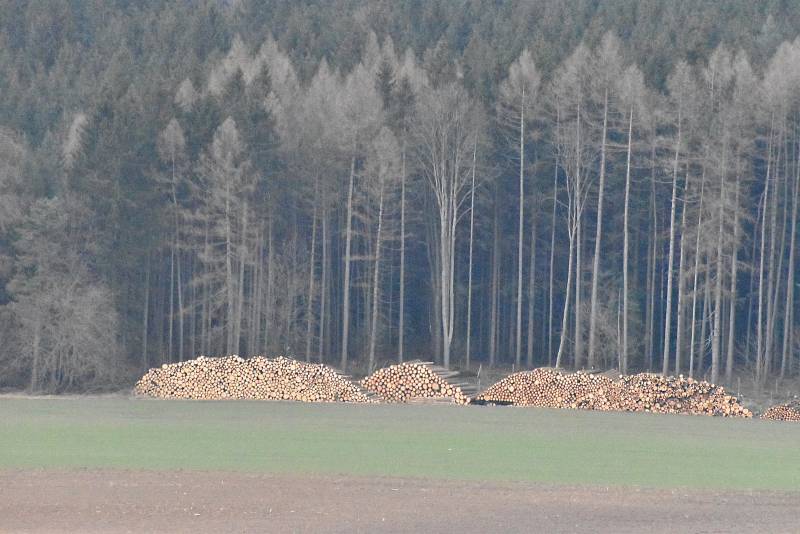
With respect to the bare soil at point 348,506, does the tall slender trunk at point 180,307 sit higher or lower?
higher

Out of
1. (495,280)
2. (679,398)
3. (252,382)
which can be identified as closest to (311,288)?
(495,280)

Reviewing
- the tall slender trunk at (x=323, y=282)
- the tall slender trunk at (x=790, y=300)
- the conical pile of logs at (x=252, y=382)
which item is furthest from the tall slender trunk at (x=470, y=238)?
the conical pile of logs at (x=252, y=382)

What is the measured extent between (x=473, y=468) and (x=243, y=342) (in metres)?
37.5

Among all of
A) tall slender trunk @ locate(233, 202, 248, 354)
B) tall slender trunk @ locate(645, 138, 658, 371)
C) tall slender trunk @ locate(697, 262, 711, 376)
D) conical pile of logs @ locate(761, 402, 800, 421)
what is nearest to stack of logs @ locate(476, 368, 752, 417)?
conical pile of logs @ locate(761, 402, 800, 421)

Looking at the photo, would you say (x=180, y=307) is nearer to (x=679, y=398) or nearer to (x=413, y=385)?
(x=413, y=385)

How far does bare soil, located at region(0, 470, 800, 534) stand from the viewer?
840 inches

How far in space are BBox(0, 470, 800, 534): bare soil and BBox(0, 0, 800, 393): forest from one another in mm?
30122

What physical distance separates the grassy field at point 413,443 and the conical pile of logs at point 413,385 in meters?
1.65

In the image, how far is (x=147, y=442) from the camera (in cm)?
3161

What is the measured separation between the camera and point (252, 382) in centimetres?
4603

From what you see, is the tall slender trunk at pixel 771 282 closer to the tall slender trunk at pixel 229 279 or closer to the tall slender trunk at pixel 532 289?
the tall slender trunk at pixel 532 289

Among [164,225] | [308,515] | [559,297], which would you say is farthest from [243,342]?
[308,515]

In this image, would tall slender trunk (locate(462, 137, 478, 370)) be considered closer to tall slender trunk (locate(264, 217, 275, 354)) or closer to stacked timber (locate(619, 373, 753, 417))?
tall slender trunk (locate(264, 217, 275, 354))

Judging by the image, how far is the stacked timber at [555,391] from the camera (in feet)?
142
